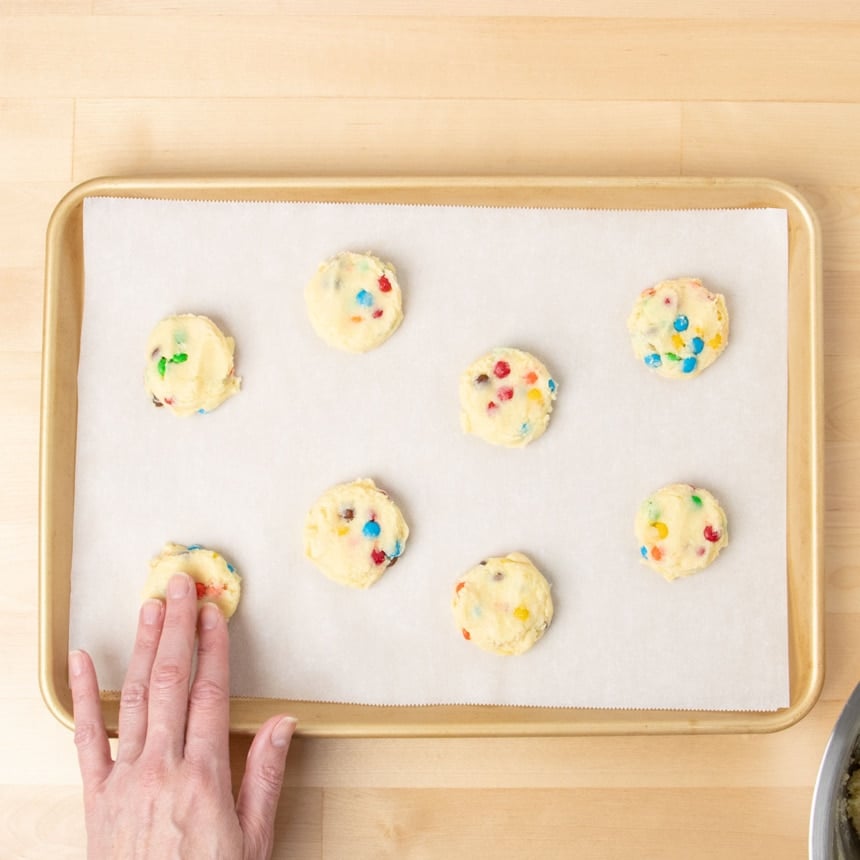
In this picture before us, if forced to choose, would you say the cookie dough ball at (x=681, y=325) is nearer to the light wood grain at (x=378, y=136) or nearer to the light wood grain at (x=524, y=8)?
the light wood grain at (x=378, y=136)

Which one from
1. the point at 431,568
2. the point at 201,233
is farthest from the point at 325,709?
the point at 201,233

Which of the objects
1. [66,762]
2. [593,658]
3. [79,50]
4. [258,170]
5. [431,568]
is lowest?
[66,762]

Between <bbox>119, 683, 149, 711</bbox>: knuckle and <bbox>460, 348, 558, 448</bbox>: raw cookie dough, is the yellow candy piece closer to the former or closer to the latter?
<bbox>460, 348, 558, 448</bbox>: raw cookie dough

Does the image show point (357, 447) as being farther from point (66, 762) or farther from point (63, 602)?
point (66, 762)

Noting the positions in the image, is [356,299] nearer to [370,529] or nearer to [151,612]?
Result: [370,529]

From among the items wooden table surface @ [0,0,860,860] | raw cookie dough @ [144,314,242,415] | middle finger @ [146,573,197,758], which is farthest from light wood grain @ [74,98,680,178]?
middle finger @ [146,573,197,758]

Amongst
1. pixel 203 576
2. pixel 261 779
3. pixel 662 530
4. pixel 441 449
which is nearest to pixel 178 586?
pixel 203 576
